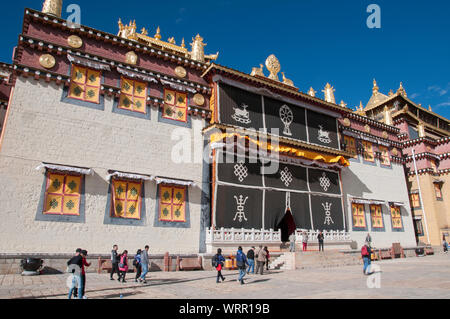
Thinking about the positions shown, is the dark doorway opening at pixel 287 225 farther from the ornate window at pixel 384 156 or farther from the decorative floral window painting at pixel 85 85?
the decorative floral window painting at pixel 85 85

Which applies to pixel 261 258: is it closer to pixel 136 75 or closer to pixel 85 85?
pixel 136 75

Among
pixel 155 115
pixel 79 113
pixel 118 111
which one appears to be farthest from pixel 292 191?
pixel 79 113

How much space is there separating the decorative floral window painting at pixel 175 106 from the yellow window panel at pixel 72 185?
588 centimetres

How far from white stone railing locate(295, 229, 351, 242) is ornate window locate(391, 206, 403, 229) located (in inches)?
309

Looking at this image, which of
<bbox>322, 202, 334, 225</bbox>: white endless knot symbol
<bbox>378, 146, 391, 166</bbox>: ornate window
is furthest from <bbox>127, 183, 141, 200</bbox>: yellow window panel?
<bbox>378, 146, 391, 166</bbox>: ornate window

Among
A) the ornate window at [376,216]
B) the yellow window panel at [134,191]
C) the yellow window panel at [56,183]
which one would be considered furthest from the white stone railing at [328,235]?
the yellow window panel at [56,183]

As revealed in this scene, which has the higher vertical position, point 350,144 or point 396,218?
point 350,144

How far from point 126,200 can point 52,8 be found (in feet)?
35.0

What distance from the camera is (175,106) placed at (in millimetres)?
18812

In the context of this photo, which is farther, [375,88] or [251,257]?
[375,88]

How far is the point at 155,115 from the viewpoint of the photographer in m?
18.0

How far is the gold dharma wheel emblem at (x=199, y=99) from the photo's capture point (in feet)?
63.8

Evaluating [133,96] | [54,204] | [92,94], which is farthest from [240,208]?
[92,94]
